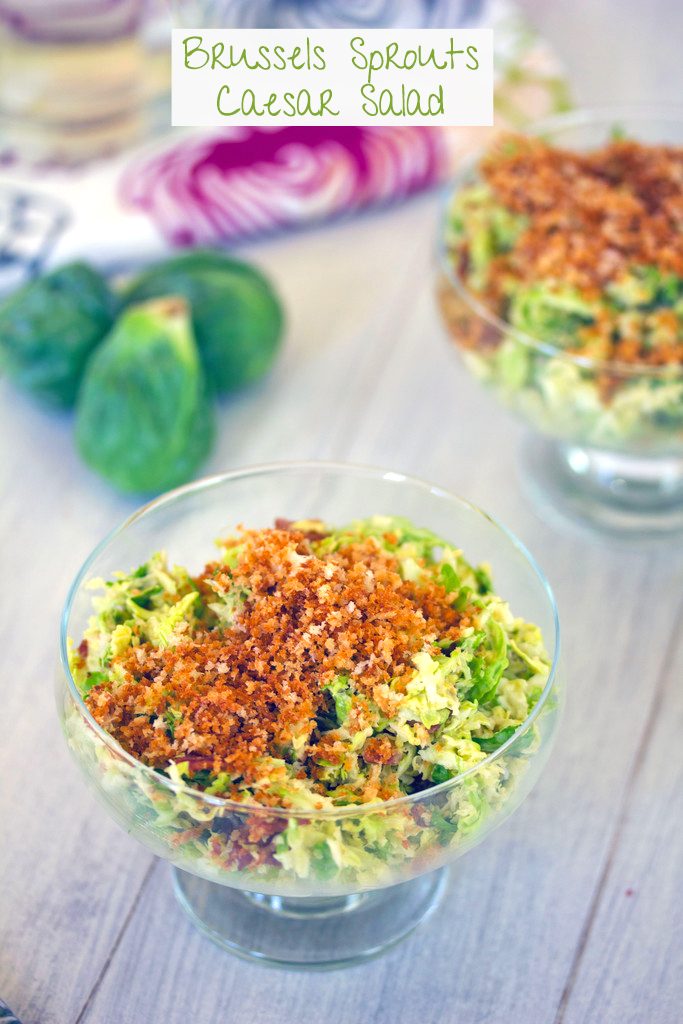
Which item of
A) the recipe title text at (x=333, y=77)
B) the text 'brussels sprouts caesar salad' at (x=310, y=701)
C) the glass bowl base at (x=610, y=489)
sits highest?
the recipe title text at (x=333, y=77)

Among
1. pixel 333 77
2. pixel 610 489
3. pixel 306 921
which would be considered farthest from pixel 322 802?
pixel 610 489

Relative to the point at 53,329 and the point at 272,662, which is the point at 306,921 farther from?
the point at 53,329

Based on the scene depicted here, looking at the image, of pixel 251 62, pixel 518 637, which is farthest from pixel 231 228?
pixel 518 637

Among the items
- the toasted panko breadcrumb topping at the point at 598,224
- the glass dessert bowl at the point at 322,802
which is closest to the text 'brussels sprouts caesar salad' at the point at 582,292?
the toasted panko breadcrumb topping at the point at 598,224

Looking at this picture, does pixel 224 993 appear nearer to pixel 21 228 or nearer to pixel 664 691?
pixel 664 691

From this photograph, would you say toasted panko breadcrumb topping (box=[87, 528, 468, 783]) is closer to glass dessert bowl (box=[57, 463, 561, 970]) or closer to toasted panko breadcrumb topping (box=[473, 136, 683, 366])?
glass dessert bowl (box=[57, 463, 561, 970])

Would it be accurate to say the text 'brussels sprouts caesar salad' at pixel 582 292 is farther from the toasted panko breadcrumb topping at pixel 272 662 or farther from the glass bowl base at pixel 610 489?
the toasted panko breadcrumb topping at pixel 272 662

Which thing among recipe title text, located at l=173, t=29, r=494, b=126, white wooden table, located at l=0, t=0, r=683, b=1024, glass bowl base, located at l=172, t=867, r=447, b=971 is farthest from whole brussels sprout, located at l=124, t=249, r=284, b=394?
glass bowl base, located at l=172, t=867, r=447, b=971
